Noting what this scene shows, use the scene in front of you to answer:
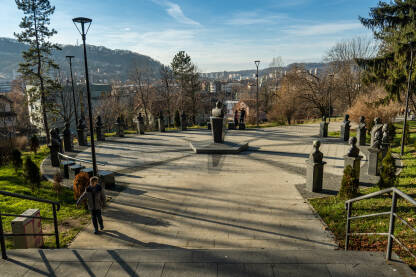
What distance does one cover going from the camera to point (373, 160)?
389 inches

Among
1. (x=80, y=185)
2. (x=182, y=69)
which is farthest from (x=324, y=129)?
(x=182, y=69)

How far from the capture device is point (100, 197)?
628 centimetres

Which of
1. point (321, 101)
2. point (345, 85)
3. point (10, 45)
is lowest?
point (321, 101)

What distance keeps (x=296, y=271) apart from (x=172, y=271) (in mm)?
1762

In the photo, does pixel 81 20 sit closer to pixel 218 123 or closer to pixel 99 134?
pixel 218 123

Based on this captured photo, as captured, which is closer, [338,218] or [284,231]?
[284,231]

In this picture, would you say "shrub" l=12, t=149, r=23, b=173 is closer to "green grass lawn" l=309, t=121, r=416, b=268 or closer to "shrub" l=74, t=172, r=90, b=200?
"shrub" l=74, t=172, r=90, b=200

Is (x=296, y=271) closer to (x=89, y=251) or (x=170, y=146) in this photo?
(x=89, y=251)

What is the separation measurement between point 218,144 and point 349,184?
8619mm

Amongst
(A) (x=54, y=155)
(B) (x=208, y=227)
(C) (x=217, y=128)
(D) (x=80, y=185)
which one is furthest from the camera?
(C) (x=217, y=128)

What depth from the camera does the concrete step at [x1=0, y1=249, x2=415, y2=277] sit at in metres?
3.74

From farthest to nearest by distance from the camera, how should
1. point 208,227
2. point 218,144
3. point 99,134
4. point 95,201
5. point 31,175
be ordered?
point 99,134, point 218,144, point 31,175, point 208,227, point 95,201

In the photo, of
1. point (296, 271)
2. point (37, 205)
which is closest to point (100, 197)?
point (37, 205)

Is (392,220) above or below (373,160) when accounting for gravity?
above
